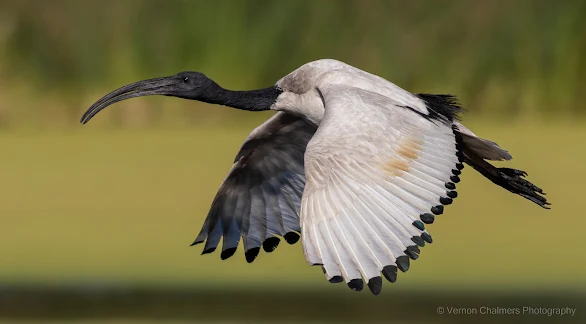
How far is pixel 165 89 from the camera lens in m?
7.57

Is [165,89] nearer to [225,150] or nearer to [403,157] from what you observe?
[403,157]

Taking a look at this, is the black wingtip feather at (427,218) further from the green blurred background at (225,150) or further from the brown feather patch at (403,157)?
the green blurred background at (225,150)

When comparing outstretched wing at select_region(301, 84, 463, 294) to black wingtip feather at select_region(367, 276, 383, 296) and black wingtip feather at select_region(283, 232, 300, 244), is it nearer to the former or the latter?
black wingtip feather at select_region(367, 276, 383, 296)

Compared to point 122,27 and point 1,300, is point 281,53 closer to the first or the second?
point 122,27

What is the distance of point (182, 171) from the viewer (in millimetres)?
11680

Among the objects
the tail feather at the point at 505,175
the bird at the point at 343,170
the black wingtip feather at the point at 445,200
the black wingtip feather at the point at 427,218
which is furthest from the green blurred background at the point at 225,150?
the black wingtip feather at the point at 427,218

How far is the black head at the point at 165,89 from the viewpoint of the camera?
7.44m

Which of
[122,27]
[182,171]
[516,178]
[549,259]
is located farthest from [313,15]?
[516,178]

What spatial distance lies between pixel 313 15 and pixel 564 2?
2.44 metres

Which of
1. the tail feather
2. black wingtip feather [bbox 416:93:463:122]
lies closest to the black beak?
black wingtip feather [bbox 416:93:463:122]

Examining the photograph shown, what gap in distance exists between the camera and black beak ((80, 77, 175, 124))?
740cm

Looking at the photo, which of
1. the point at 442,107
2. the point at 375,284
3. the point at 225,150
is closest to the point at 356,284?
the point at 375,284

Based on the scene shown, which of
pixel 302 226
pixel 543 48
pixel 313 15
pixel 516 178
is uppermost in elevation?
pixel 313 15

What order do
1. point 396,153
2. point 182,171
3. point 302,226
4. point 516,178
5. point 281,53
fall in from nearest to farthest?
point 302,226, point 396,153, point 516,178, point 182,171, point 281,53
